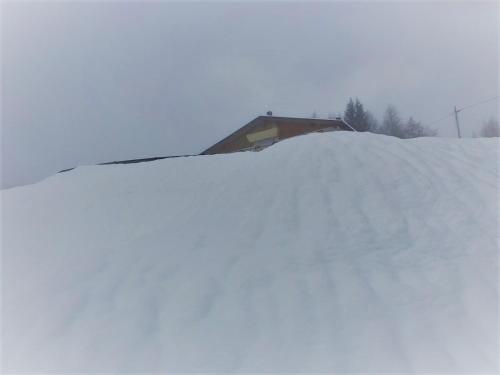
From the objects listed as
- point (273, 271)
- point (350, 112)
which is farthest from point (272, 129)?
point (350, 112)

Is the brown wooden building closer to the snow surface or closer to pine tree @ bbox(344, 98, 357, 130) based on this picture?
the snow surface

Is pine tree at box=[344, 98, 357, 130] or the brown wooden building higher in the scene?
pine tree at box=[344, 98, 357, 130]

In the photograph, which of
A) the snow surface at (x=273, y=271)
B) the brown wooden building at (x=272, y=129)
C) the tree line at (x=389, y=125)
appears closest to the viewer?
the snow surface at (x=273, y=271)

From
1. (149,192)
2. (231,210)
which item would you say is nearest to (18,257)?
(149,192)

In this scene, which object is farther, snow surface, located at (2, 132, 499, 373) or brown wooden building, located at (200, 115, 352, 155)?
brown wooden building, located at (200, 115, 352, 155)

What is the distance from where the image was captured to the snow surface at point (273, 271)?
278 cm

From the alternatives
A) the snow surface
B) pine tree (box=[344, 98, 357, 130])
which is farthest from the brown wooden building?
pine tree (box=[344, 98, 357, 130])

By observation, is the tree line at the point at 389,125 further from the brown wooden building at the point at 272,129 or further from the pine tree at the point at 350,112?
the brown wooden building at the point at 272,129

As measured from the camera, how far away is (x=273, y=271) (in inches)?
140

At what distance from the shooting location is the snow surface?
2.78 m

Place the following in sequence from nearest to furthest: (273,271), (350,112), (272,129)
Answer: (273,271)
(272,129)
(350,112)

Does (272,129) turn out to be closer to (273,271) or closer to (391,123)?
(273,271)

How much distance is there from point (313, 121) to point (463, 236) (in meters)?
12.3

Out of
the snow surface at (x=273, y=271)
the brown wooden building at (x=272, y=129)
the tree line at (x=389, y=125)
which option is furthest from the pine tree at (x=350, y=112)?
the snow surface at (x=273, y=271)
